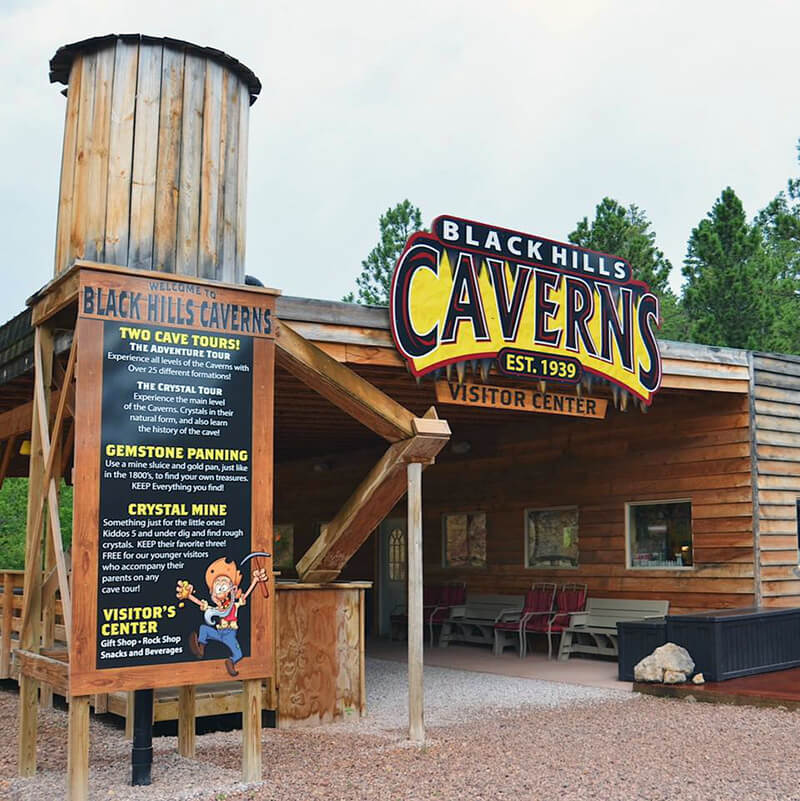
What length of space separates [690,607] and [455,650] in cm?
352

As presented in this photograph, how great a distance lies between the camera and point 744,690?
900cm

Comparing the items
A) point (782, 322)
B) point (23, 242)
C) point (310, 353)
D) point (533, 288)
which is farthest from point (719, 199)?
point (23, 242)

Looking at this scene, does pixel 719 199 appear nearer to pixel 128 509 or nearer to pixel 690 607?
pixel 690 607

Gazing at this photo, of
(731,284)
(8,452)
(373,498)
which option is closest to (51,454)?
(373,498)

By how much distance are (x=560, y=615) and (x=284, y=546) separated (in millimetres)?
7479

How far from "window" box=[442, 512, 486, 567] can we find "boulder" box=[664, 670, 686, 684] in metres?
5.21

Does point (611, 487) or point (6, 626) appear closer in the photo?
point (6, 626)

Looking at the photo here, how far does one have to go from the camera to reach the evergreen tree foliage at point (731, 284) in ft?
71.9

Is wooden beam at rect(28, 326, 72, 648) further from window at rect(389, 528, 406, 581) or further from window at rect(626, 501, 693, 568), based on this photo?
window at rect(389, 528, 406, 581)

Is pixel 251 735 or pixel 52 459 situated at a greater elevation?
pixel 52 459

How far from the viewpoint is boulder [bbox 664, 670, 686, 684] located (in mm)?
9500

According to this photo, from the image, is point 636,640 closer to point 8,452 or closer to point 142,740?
point 142,740

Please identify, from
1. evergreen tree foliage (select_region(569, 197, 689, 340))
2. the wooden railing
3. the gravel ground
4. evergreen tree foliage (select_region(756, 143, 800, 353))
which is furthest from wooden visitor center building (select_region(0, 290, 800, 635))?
evergreen tree foliage (select_region(569, 197, 689, 340))

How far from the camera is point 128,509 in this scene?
563 cm
